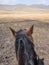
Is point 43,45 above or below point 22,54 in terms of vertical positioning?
below

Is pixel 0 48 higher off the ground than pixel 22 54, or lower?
lower

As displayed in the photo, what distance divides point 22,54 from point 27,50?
0.07 meters

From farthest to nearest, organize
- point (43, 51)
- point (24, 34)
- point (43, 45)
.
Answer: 1. point (43, 45)
2. point (43, 51)
3. point (24, 34)

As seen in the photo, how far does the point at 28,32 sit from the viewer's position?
2.73m

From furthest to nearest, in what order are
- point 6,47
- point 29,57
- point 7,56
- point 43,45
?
point 43,45 < point 6,47 < point 7,56 < point 29,57

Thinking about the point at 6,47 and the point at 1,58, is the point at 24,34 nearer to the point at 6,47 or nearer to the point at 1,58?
the point at 1,58

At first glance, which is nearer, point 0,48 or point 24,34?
point 24,34

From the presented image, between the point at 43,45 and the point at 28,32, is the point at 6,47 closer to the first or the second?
the point at 43,45

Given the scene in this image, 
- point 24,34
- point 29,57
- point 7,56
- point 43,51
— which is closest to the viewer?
point 29,57

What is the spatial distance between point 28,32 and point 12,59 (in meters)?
5.78

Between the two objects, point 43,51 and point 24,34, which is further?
point 43,51

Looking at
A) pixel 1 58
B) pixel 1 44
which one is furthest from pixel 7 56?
pixel 1 44

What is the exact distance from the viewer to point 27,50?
7.46 ft

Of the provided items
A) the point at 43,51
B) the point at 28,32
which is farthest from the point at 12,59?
the point at 28,32
